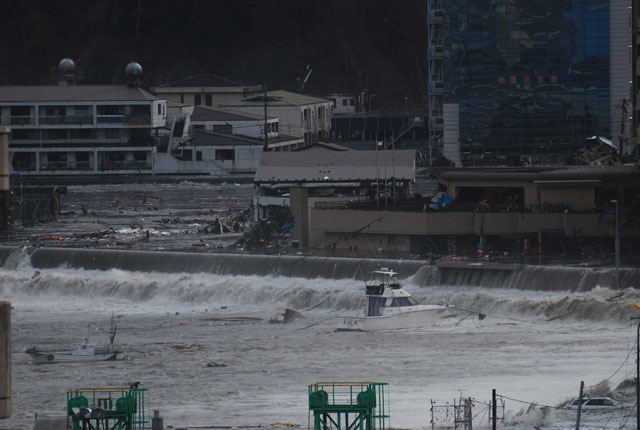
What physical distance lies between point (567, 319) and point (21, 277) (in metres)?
21.1

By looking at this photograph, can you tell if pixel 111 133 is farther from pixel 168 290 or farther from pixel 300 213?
pixel 168 290

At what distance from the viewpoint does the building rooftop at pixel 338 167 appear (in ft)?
187

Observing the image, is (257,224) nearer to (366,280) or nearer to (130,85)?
(366,280)


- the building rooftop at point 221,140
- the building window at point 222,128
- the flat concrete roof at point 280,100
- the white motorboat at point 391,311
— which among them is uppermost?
the flat concrete roof at point 280,100

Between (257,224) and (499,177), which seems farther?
(257,224)

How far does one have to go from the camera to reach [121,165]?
10100 centimetres

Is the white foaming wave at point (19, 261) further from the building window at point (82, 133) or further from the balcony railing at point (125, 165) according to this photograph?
the building window at point (82, 133)

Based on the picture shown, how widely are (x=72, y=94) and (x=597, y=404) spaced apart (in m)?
78.9

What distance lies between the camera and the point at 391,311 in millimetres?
40500

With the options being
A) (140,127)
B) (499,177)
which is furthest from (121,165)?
(499,177)

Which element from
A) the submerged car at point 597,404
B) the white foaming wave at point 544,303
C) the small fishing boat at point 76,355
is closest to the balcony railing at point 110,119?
the white foaming wave at point 544,303

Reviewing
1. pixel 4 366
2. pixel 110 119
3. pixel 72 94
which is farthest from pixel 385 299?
pixel 72 94

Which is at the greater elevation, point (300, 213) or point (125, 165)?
point (125, 165)

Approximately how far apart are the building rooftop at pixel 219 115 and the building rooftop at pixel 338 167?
1809 inches
